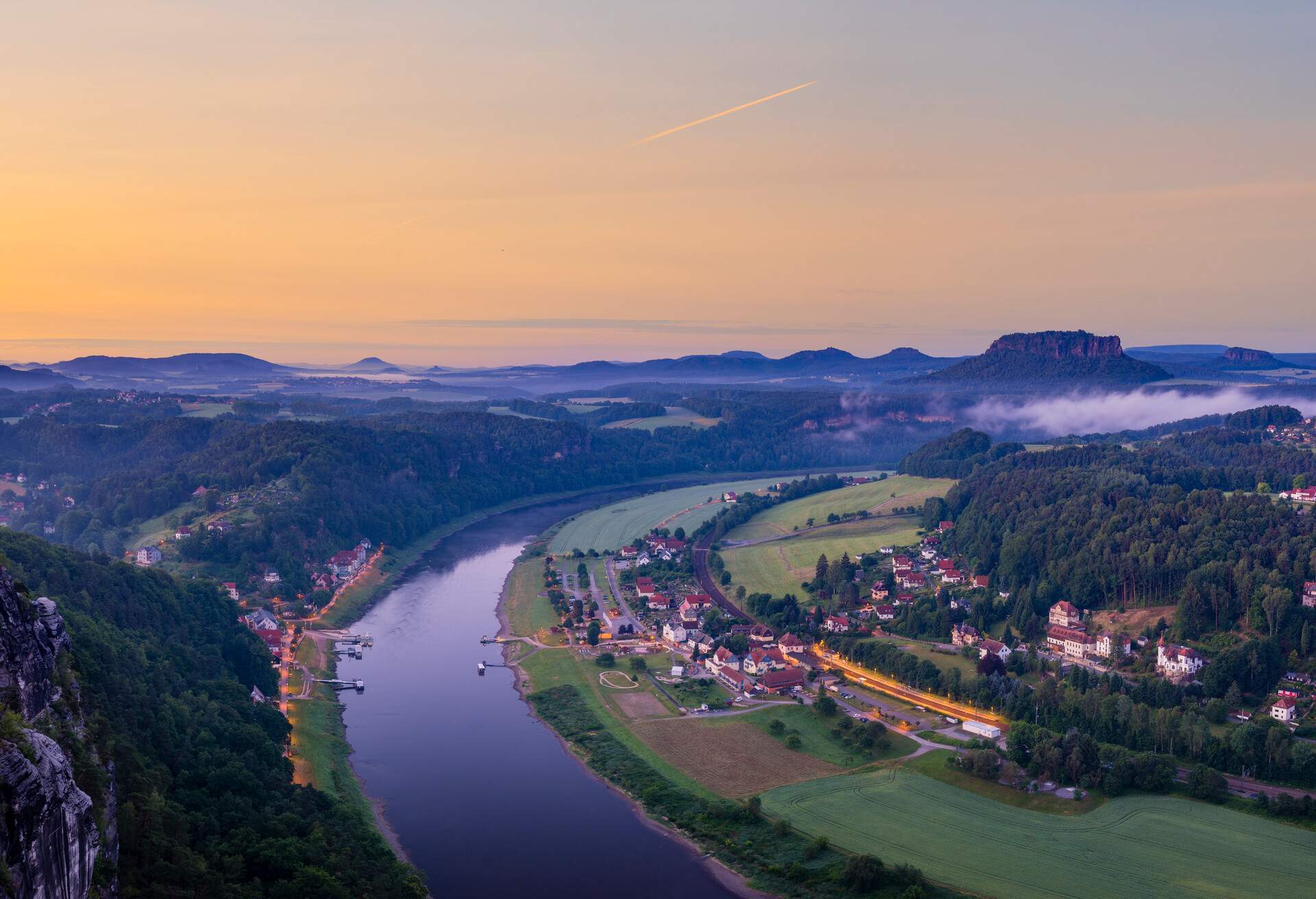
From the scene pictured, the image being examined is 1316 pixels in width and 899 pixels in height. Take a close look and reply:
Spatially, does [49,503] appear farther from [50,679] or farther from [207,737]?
[50,679]

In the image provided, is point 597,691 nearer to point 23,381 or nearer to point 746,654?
point 746,654

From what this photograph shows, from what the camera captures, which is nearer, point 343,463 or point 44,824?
point 44,824

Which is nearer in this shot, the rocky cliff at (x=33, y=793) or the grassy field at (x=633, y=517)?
the rocky cliff at (x=33, y=793)

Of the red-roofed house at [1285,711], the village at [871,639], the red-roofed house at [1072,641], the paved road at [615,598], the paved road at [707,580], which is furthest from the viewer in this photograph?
the paved road at [707,580]

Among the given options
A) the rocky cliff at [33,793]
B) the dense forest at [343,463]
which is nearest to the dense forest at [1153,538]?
the dense forest at [343,463]

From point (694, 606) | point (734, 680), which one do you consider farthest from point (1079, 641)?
point (694, 606)

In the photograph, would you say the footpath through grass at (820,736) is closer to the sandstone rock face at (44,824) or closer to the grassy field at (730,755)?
the grassy field at (730,755)
